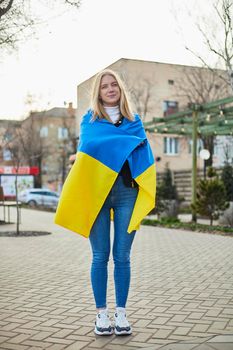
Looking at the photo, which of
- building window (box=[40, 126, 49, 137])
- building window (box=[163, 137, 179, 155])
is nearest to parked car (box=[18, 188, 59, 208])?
building window (box=[163, 137, 179, 155])

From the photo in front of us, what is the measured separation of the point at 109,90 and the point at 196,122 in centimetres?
1268

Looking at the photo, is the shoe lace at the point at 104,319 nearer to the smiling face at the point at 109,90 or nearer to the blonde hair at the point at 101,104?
the blonde hair at the point at 101,104

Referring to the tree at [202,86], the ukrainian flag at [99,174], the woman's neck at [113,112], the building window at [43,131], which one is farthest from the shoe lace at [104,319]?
the building window at [43,131]

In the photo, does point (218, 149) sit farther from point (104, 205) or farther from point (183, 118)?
point (104, 205)

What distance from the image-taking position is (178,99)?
43125 mm

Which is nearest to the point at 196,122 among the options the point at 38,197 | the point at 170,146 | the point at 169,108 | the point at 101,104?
the point at 101,104

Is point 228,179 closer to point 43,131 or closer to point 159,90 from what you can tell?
point 159,90

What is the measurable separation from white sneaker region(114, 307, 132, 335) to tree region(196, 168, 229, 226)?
11.0 metres

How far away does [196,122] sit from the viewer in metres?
16.3

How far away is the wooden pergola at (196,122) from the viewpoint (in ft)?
50.3

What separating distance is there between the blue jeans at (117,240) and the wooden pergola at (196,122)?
34.6 ft

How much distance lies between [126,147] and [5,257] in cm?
529

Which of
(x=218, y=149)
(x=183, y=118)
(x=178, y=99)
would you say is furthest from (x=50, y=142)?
(x=183, y=118)

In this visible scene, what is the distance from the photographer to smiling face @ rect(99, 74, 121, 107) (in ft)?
12.9
